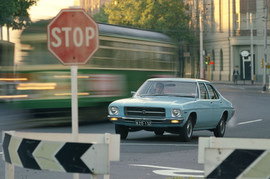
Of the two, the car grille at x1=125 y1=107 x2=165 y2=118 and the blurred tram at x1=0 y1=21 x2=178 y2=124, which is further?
the blurred tram at x1=0 y1=21 x2=178 y2=124

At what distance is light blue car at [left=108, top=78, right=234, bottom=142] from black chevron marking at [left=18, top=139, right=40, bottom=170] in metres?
8.93

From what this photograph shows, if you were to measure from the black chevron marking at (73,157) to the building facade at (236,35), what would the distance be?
210 feet

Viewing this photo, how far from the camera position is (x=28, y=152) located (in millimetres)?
6656

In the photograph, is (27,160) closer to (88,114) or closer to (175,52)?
(88,114)

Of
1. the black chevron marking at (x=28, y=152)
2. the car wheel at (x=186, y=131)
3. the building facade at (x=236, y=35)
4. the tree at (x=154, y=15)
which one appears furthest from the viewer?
the tree at (x=154, y=15)

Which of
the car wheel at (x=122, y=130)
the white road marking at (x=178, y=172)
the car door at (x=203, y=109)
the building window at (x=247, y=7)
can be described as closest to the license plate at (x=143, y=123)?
the car wheel at (x=122, y=130)

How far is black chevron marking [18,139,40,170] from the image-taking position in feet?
21.7

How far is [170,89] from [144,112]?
1444 millimetres

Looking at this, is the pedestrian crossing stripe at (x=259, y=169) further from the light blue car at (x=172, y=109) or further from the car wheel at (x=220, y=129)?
the car wheel at (x=220, y=129)

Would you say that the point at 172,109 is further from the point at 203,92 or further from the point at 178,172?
the point at 178,172

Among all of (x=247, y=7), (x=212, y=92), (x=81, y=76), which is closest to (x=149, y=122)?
(x=212, y=92)

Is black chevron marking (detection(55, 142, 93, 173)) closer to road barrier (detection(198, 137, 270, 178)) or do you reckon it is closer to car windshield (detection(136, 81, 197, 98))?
road barrier (detection(198, 137, 270, 178))

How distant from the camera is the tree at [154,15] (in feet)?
263

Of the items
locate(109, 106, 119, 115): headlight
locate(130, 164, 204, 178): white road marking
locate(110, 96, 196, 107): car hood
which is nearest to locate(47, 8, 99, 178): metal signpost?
Result: locate(130, 164, 204, 178): white road marking
